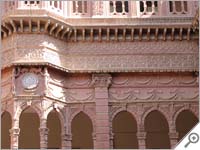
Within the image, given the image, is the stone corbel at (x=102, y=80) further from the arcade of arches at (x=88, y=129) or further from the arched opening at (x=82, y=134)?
the arched opening at (x=82, y=134)

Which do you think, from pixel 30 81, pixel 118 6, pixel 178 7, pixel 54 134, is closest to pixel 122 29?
pixel 118 6

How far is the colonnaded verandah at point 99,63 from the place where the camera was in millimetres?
9984

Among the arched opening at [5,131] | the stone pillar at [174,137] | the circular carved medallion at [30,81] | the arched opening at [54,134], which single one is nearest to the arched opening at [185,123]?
the stone pillar at [174,137]

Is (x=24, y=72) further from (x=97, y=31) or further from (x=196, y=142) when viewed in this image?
(x=196, y=142)

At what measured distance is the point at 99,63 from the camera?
10.5 metres

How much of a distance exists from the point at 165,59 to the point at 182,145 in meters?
7.77

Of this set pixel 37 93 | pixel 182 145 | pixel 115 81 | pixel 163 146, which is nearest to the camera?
pixel 182 145

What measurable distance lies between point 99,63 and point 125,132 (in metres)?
2.62

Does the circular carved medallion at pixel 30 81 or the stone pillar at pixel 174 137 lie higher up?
the circular carved medallion at pixel 30 81

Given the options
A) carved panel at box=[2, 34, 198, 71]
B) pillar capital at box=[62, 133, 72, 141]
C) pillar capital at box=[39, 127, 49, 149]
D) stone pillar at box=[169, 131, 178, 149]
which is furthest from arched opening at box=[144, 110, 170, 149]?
pillar capital at box=[39, 127, 49, 149]

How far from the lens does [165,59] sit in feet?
34.8

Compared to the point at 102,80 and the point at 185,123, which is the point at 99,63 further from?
the point at 185,123

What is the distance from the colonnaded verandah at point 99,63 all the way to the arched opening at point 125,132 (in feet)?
4.97

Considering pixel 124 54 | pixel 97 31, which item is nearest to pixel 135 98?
pixel 124 54
